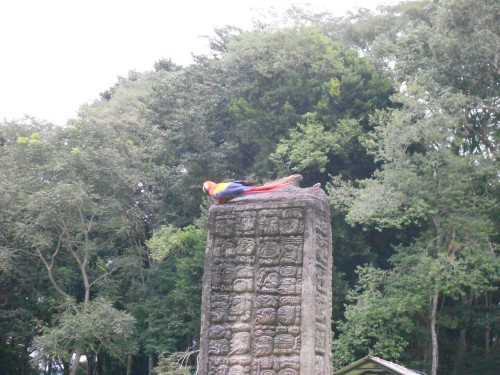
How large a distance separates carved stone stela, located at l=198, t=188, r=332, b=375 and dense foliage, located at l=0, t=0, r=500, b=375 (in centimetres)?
688

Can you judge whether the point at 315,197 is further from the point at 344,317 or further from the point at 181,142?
the point at 181,142

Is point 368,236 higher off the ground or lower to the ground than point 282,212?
higher

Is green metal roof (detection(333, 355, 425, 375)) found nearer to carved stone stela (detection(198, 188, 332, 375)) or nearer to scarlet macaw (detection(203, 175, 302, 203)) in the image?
carved stone stela (detection(198, 188, 332, 375))

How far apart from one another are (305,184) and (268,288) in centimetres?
978

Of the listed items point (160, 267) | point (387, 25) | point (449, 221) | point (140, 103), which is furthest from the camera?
point (140, 103)

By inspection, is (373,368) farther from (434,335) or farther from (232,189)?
(434,335)

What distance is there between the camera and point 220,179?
16.1 meters

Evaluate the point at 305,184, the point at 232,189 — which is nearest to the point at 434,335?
the point at 305,184

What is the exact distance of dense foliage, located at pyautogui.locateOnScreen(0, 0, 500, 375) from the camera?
1263 centimetres

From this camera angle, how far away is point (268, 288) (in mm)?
5477

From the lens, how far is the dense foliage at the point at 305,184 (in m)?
12.6

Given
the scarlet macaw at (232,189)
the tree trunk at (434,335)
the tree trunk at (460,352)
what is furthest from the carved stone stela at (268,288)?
the tree trunk at (460,352)

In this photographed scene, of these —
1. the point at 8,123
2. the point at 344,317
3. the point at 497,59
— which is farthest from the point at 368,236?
the point at 8,123

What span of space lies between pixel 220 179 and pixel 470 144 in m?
5.42
